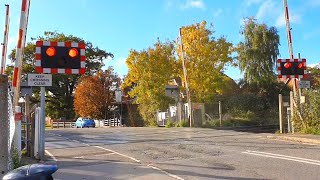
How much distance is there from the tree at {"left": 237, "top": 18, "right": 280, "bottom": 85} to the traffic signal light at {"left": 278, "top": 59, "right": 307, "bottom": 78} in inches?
890

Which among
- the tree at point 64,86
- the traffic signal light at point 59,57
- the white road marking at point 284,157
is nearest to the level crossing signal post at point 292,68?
the white road marking at point 284,157

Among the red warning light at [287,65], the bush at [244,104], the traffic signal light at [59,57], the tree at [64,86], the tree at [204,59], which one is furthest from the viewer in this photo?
the tree at [64,86]

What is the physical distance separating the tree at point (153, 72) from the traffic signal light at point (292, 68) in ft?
58.9

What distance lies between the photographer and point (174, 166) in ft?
32.1

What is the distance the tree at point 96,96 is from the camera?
169 feet

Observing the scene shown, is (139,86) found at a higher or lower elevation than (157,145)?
higher

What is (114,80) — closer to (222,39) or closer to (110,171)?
(222,39)

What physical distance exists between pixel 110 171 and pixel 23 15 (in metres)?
4.38

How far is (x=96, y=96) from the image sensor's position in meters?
51.6

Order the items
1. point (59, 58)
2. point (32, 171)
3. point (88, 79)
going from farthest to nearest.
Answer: point (88, 79) < point (59, 58) < point (32, 171)

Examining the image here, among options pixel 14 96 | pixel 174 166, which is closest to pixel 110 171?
pixel 174 166

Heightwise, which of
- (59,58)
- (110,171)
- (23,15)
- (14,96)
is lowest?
(110,171)

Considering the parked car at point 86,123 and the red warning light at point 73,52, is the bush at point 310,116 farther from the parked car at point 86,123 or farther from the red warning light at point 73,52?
the parked car at point 86,123

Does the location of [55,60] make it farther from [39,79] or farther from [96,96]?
[96,96]
